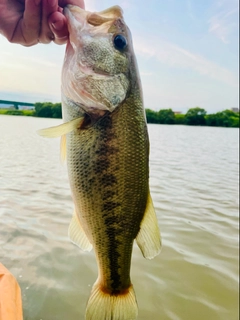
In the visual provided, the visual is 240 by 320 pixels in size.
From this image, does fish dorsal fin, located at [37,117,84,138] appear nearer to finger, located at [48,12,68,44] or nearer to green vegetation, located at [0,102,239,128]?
finger, located at [48,12,68,44]

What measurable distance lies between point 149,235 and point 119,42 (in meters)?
0.88

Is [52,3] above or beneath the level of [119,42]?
above

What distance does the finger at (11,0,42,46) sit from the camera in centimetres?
150

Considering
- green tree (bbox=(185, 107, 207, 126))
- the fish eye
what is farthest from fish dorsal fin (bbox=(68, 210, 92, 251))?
green tree (bbox=(185, 107, 207, 126))

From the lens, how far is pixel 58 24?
1.47 metres

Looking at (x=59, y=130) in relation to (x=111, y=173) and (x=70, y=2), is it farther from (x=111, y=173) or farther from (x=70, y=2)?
(x=70, y=2)

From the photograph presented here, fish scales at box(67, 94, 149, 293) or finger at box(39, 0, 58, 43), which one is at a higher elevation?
finger at box(39, 0, 58, 43)

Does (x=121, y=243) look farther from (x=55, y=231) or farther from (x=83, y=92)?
(x=55, y=231)

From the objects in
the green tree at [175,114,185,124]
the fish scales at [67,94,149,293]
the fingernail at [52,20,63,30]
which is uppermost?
the green tree at [175,114,185,124]

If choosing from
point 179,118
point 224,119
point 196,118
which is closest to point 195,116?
point 196,118

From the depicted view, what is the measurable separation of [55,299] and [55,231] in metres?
1.68

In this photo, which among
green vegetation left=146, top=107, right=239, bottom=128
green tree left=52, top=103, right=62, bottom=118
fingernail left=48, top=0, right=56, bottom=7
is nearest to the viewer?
fingernail left=48, top=0, right=56, bottom=7

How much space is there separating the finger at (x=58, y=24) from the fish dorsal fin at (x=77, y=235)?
82cm

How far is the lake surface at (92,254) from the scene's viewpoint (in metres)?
3.28
